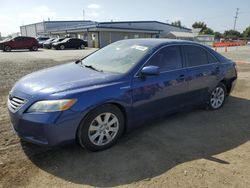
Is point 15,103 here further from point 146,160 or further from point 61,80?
point 146,160

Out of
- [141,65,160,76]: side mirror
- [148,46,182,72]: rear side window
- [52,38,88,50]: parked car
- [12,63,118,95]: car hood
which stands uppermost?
[148,46,182,72]: rear side window

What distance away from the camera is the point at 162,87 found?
4297mm

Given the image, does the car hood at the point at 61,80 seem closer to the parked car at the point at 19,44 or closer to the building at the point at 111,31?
the parked car at the point at 19,44

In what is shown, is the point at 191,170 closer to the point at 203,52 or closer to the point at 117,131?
the point at 117,131

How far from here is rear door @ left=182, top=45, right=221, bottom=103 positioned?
4.92 m

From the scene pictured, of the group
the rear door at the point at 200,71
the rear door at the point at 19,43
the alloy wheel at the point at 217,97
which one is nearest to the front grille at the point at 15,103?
the rear door at the point at 200,71

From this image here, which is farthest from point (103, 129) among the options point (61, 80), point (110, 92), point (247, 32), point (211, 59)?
point (247, 32)

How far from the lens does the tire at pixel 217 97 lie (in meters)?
5.64

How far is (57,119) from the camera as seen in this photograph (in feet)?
10.5

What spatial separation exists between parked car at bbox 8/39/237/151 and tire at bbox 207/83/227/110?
8.7 inches

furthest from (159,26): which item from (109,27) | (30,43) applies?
(30,43)

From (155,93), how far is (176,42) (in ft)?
4.13

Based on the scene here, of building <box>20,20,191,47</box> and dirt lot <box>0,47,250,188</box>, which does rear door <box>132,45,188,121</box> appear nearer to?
dirt lot <box>0,47,250,188</box>

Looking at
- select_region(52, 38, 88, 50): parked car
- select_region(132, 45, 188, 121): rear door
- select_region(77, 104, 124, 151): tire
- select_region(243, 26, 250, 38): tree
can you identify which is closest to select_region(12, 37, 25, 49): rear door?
select_region(52, 38, 88, 50): parked car
